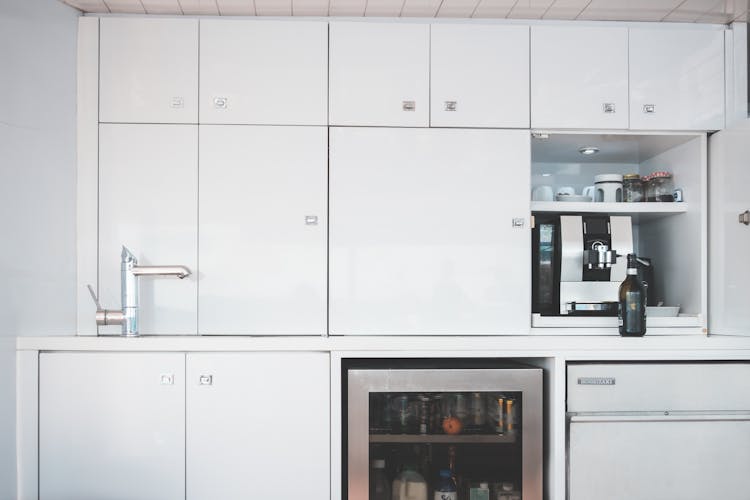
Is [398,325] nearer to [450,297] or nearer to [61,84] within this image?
[450,297]

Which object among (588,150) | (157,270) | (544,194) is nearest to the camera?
(157,270)

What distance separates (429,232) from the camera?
239cm

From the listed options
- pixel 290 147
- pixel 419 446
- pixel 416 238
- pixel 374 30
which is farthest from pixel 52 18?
pixel 419 446

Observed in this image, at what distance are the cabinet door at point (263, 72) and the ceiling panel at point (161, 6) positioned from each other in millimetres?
140

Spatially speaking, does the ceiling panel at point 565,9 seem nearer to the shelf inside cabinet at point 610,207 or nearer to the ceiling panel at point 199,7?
the shelf inside cabinet at point 610,207

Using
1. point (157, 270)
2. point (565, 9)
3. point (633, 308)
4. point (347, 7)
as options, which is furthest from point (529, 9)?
point (157, 270)

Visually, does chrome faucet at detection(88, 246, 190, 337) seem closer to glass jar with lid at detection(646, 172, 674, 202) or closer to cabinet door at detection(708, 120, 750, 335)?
glass jar with lid at detection(646, 172, 674, 202)

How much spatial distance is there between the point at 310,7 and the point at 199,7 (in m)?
0.43

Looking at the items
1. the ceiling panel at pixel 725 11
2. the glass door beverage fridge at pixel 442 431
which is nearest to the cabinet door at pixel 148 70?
the glass door beverage fridge at pixel 442 431

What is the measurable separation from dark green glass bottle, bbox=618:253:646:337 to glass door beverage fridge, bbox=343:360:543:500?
1.39ft

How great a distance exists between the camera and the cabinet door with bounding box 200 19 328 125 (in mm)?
2375

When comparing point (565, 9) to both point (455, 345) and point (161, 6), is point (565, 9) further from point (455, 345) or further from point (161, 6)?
point (161, 6)

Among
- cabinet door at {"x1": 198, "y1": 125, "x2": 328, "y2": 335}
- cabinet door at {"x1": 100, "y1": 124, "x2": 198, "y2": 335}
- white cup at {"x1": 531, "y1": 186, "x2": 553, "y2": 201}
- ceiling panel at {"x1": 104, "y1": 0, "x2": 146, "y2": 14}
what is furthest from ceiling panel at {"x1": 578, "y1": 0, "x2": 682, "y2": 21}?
ceiling panel at {"x1": 104, "y1": 0, "x2": 146, "y2": 14}

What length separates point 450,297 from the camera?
239 centimetres
